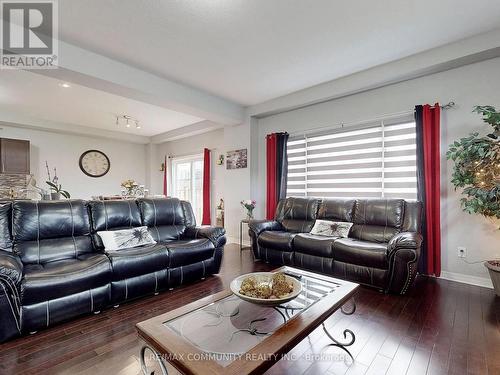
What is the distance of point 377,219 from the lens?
3.23 meters

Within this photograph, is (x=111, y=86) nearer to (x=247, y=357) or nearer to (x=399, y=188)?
(x=247, y=357)

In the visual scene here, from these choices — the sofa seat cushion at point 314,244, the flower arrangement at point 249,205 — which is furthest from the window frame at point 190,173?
the sofa seat cushion at point 314,244

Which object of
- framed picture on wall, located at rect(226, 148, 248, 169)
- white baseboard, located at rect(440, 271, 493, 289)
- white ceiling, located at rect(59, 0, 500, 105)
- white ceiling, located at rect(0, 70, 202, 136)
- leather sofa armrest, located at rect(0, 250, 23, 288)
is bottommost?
white baseboard, located at rect(440, 271, 493, 289)

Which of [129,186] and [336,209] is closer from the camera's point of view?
[336,209]

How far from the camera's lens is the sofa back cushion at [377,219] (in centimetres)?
309

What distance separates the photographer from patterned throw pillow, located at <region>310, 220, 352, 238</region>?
3330 millimetres

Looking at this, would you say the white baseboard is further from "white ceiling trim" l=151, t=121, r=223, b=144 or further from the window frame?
the window frame

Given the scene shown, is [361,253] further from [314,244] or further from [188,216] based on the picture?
[188,216]

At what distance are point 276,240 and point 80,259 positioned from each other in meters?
2.26

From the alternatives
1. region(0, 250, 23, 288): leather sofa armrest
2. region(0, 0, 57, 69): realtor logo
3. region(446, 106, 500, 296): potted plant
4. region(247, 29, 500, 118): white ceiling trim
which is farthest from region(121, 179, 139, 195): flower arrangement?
region(446, 106, 500, 296): potted plant

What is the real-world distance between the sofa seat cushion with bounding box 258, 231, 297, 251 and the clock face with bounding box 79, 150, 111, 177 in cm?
531

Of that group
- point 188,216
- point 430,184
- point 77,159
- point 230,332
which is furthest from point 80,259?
point 77,159

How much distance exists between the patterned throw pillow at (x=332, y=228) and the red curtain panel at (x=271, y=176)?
116 cm

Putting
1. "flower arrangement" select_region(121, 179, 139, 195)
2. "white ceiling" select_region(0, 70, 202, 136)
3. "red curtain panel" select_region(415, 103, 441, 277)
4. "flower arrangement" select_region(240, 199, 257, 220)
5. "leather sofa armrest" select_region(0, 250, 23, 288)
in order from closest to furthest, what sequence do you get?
"leather sofa armrest" select_region(0, 250, 23, 288)
"red curtain panel" select_region(415, 103, 441, 277)
"white ceiling" select_region(0, 70, 202, 136)
"flower arrangement" select_region(240, 199, 257, 220)
"flower arrangement" select_region(121, 179, 139, 195)
